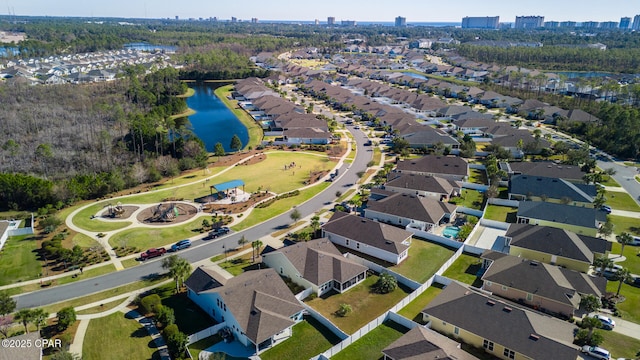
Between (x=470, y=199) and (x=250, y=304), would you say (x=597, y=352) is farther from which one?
(x=470, y=199)

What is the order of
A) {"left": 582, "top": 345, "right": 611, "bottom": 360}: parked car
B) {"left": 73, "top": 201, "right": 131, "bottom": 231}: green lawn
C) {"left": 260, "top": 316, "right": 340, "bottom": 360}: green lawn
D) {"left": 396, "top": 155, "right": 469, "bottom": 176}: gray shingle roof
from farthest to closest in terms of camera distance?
{"left": 396, "top": 155, "right": 469, "bottom": 176}: gray shingle roof → {"left": 73, "top": 201, "right": 131, "bottom": 231}: green lawn → {"left": 260, "top": 316, "right": 340, "bottom": 360}: green lawn → {"left": 582, "top": 345, "right": 611, "bottom": 360}: parked car

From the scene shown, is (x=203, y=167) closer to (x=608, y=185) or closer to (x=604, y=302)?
(x=604, y=302)

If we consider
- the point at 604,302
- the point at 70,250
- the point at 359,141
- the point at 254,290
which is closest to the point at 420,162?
the point at 359,141

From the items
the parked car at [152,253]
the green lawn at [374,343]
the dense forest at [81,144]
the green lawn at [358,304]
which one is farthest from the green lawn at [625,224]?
the dense forest at [81,144]

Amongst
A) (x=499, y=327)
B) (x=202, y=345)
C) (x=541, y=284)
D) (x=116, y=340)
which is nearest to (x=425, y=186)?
(x=541, y=284)

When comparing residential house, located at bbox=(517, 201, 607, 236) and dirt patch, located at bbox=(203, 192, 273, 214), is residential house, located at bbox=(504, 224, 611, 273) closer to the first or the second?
residential house, located at bbox=(517, 201, 607, 236)

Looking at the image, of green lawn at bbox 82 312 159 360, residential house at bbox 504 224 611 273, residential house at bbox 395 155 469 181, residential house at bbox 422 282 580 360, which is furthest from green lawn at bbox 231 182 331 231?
residential house at bbox 504 224 611 273

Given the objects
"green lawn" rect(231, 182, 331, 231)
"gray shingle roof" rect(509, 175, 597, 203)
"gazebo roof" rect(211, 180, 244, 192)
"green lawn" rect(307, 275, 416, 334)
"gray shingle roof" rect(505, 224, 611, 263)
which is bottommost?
"green lawn" rect(307, 275, 416, 334)

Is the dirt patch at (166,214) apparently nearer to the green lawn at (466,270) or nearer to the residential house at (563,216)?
the green lawn at (466,270)

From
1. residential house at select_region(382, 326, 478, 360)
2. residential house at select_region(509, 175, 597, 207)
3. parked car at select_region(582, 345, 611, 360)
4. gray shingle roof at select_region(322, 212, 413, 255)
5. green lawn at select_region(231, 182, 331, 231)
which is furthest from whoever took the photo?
residential house at select_region(509, 175, 597, 207)
